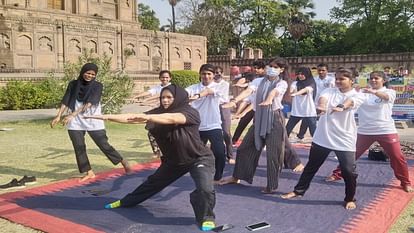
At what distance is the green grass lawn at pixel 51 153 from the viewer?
6.67 metres

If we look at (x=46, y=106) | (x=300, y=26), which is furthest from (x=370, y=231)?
(x=300, y=26)

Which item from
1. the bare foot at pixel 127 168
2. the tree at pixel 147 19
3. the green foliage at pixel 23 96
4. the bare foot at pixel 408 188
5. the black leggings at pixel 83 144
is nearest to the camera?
the bare foot at pixel 408 188

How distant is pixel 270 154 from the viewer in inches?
219

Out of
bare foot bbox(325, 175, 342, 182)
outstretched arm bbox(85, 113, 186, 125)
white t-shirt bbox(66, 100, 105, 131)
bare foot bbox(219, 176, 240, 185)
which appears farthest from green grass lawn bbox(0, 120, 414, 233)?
bare foot bbox(219, 176, 240, 185)

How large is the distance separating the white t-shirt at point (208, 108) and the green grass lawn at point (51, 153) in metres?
2.12

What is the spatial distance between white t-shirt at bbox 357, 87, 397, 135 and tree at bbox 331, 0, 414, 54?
42934 mm

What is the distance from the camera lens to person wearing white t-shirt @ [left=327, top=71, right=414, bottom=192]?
5.70m

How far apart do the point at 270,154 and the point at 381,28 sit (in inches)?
1749

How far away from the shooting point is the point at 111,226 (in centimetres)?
446

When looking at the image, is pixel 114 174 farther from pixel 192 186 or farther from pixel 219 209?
pixel 219 209

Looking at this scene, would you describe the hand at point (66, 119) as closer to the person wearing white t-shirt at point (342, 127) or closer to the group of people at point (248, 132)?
the group of people at point (248, 132)

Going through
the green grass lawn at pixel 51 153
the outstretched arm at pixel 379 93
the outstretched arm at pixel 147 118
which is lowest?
the green grass lawn at pixel 51 153

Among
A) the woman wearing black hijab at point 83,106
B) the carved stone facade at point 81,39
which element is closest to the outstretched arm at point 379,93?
the woman wearing black hijab at point 83,106

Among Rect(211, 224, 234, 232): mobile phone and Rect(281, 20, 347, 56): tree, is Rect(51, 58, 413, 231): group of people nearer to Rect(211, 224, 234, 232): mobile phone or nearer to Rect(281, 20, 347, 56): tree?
Rect(211, 224, 234, 232): mobile phone
